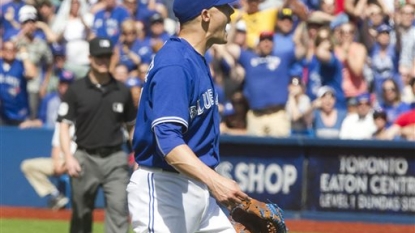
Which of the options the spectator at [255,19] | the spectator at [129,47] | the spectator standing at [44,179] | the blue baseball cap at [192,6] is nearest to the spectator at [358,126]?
the spectator at [255,19]

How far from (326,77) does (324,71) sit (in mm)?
93

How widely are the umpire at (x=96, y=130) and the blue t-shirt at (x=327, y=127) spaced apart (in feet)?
16.7

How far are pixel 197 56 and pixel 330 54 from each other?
988 centimetres

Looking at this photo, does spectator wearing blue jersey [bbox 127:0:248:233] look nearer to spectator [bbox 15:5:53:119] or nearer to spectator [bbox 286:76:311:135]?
spectator [bbox 286:76:311:135]

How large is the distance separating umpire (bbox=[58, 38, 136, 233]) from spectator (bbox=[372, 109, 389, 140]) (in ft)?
16.7

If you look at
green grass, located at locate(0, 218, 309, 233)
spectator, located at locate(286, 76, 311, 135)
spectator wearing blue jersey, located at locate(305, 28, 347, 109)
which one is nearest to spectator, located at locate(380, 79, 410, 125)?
spectator wearing blue jersey, located at locate(305, 28, 347, 109)

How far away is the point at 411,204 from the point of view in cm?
1404

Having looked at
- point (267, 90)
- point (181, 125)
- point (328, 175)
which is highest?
point (181, 125)

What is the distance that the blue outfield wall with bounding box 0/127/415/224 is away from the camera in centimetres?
1409

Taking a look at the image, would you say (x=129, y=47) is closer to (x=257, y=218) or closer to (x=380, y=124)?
(x=380, y=124)

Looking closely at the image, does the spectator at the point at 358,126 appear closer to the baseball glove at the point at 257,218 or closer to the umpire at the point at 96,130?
the umpire at the point at 96,130

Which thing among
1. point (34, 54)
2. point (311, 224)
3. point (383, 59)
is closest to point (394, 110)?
point (383, 59)

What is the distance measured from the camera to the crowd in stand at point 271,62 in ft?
48.3

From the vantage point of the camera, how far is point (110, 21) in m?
17.2
